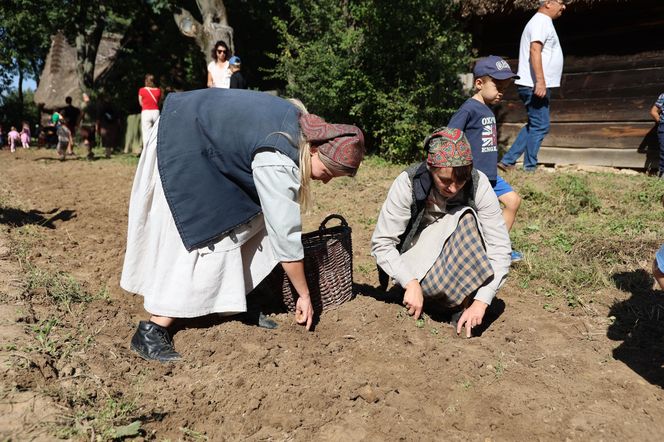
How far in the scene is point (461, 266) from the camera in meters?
3.05

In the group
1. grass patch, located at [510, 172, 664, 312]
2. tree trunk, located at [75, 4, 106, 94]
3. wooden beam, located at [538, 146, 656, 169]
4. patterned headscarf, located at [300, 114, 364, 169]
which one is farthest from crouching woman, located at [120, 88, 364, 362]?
tree trunk, located at [75, 4, 106, 94]

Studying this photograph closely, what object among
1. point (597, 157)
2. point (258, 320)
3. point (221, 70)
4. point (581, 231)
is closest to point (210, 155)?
point (258, 320)

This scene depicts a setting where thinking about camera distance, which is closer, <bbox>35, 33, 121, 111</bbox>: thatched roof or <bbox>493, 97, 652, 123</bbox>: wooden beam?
<bbox>493, 97, 652, 123</bbox>: wooden beam

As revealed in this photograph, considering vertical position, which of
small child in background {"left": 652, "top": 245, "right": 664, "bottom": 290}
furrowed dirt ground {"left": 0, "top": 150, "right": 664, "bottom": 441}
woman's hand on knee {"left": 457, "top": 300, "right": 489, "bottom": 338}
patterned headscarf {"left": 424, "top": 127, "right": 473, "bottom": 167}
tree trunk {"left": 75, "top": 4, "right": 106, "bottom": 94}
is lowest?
furrowed dirt ground {"left": 0, "top": 150, "right": 664, "bottom": 441}

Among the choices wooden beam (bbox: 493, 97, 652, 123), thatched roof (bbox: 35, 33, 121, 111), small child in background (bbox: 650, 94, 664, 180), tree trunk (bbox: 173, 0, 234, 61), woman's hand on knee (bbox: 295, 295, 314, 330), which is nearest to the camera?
woman's hand on knee (bbox: 295, 295, 314, 330)

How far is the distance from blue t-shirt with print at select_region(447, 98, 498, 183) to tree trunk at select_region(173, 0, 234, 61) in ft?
23.8

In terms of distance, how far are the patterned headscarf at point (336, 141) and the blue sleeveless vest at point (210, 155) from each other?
3.0 inches

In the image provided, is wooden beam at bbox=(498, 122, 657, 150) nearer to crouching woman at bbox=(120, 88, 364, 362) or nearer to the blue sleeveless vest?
crouching woman at bbox=(120, 88, 364, 362)

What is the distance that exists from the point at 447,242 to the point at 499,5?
586cm

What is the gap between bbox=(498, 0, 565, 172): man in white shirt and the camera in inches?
224

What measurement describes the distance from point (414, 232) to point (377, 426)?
3.90 feet

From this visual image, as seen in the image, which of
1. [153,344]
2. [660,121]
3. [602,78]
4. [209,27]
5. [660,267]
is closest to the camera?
[660,267]

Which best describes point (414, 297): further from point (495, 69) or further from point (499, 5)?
point (499, 5)

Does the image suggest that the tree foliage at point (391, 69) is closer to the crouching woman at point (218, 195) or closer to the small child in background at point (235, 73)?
the small child in background at point (235, 73)
